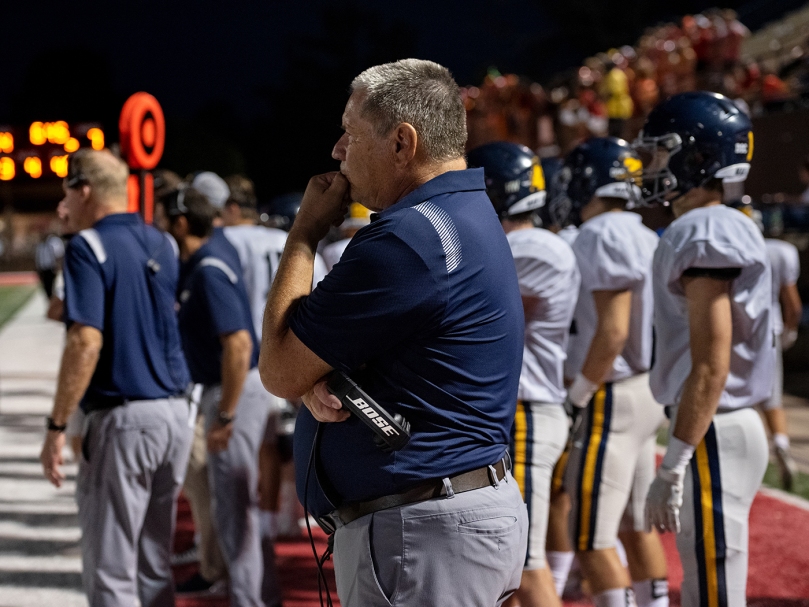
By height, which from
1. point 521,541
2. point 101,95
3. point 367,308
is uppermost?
point 367,308

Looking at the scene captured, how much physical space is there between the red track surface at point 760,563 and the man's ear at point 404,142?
10.9ft

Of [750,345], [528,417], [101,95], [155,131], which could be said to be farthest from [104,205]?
[101,95]

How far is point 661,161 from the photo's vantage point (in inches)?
131

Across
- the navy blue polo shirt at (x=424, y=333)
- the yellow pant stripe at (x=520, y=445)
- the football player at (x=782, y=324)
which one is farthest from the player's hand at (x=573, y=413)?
the football player at (x=782, y=324)

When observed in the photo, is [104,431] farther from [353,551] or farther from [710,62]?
[710,62]

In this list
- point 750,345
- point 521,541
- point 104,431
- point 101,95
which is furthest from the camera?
point 101,95

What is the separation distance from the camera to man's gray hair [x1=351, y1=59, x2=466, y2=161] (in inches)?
84.5

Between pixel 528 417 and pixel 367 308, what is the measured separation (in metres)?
1.81

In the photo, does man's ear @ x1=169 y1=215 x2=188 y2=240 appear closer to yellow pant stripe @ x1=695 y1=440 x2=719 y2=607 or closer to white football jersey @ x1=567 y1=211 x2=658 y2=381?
white football jersey @ x1=567 y1=211 x2=658 y2=381

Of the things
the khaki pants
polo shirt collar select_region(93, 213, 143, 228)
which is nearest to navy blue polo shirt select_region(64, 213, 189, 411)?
polo shirt collar select_region(93, 213, 143, 228)

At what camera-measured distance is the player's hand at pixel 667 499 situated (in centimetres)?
292

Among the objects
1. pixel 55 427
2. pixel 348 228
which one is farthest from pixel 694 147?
pixel 348 228

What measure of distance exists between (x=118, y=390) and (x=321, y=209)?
1797 mm

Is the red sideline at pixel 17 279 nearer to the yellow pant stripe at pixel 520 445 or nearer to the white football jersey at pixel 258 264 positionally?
the white football jersey at pixel 258 264
